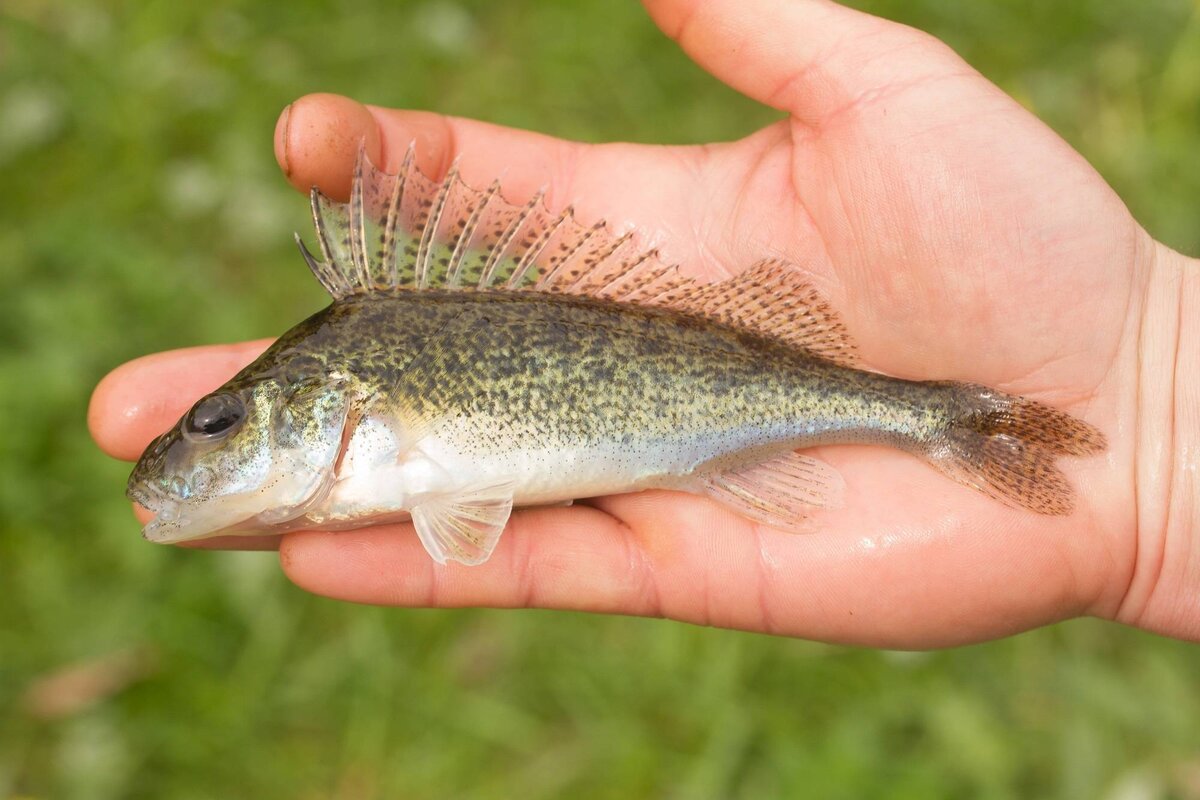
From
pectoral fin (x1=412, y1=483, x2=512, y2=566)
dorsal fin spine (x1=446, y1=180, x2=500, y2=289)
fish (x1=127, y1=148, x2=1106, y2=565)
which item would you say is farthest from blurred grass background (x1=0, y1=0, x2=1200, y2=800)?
dorsal fin spine (x1=446, y1=180, x2=500, y2=289)

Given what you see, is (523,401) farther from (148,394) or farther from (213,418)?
(148,394)

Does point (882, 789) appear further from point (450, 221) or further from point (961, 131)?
point (450, 221)

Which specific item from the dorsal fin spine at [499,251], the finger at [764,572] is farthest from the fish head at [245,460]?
the dorsal fin spine at [499,251]

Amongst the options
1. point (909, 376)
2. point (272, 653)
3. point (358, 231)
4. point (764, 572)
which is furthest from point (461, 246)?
point (272, 653)

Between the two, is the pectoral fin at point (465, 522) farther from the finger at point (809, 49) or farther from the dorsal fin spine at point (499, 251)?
the finger at point (809, 49)

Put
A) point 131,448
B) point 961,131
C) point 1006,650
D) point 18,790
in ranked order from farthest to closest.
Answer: point 1006,650
point 18,790
point 131,448
point 961,131

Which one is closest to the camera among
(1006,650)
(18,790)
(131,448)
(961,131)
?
(961,131)

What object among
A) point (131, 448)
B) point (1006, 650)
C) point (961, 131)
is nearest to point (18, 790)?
point (131, 448)
